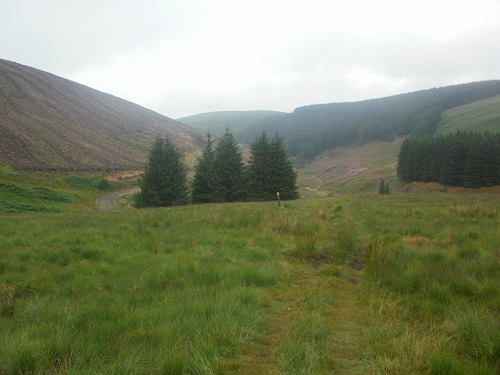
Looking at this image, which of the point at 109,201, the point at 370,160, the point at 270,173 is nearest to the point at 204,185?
the point at 270,173

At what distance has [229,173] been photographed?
1462 inches

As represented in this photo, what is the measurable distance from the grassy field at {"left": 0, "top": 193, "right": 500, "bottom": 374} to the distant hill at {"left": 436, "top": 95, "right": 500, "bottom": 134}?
13525cm

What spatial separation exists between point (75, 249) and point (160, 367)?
6.51m

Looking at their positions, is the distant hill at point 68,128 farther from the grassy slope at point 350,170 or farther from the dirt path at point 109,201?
the grassy slope at point 350,170

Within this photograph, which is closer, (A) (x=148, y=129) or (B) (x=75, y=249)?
(B) (x=75, y=249)

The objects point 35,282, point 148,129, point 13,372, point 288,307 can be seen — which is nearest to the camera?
point 13,372

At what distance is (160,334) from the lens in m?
3.63

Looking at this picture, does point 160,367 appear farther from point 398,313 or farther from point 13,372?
point 398,313

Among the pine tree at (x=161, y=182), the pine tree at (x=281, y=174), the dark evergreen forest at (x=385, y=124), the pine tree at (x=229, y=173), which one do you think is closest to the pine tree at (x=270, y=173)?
the pine tree at (x=281, y=174)

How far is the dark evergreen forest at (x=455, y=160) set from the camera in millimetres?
64188

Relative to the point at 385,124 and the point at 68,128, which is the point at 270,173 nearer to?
the point at 68,128

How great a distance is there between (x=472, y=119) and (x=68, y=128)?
6197 inches

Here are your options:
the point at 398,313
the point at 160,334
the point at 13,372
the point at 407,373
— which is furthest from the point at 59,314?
the point at 398,313

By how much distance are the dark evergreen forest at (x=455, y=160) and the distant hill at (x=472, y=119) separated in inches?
1951
